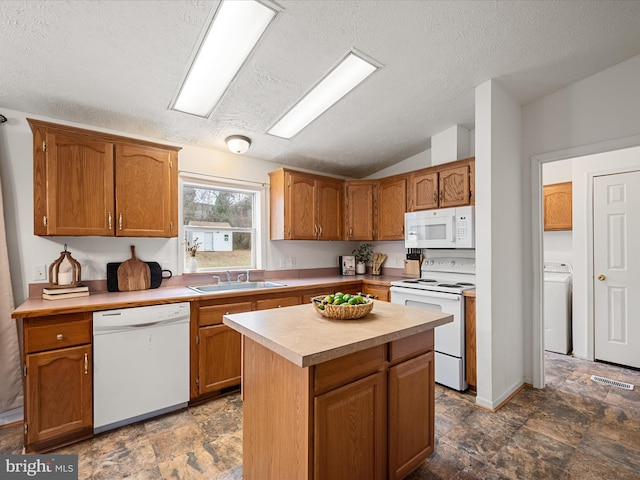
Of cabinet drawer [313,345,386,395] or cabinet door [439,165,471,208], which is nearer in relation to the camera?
cabinet drawer [313,345,386,395]

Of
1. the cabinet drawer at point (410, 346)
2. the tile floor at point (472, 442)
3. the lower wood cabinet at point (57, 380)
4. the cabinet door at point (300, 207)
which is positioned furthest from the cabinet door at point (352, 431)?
the cabinet door at point (300, 207)

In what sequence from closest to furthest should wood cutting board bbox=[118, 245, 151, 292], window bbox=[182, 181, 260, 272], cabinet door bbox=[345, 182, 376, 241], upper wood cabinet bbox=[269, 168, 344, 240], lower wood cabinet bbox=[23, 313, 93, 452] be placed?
lower wood cabinet bbox=[23, 313, 93, 452] → wood cutting board bbox=[118, 245, 151, 292] → window bbox=[182, 181, 260, 272] → upper wood cabinet bbox=[269, 168, 344, 240] → cabinet door bbox=[345, 182, 376, 241]

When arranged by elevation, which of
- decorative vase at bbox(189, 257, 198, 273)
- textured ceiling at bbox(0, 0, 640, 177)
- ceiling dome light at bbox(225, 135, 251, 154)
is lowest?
decorative vase at bbox(189, 257, 198, 273)

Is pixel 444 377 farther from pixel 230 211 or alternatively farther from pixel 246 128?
pixel 246 128

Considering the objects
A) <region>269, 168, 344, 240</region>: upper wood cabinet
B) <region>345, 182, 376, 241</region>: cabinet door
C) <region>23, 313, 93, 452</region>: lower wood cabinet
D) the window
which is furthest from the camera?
<region>345, 182, 376, 241</region>: cabinet door

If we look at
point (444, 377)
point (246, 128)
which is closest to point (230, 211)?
point (246, 128)

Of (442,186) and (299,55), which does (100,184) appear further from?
(442,186)

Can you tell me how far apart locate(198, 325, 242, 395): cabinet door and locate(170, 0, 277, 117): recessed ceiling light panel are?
1.85 m

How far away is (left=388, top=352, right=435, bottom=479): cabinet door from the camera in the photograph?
158 centimetres

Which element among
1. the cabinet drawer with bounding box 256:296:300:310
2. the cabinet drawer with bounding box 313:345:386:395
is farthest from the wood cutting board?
the cabinet drawer with bounding box 313:345:386:395

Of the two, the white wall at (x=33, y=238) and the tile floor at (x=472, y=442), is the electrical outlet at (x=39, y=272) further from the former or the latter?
the tile floor at (x=472, y=442)

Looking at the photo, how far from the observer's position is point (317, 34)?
1.96m

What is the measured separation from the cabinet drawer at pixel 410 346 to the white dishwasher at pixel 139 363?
5.45 ft

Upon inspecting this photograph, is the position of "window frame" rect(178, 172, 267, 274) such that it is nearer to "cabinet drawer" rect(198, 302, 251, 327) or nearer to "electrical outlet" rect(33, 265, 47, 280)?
"cabinet drawer" rect(198, 302, 251, 327)
